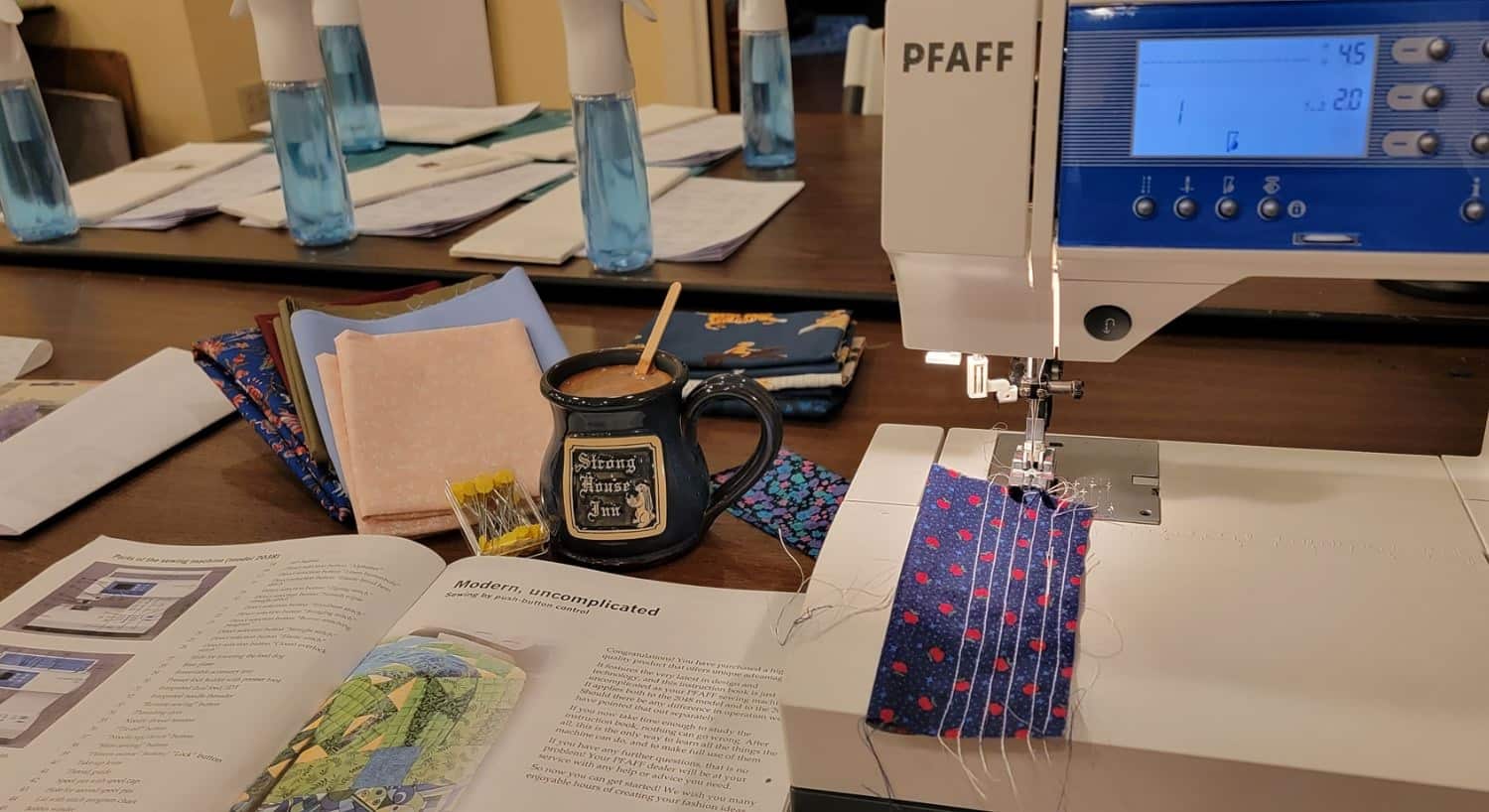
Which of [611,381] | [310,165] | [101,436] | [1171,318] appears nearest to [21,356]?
[101,436]

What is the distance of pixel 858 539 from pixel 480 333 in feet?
1.44

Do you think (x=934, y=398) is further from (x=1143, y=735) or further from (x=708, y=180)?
(x=708, y=180)

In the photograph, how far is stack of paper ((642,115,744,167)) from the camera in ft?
6.39

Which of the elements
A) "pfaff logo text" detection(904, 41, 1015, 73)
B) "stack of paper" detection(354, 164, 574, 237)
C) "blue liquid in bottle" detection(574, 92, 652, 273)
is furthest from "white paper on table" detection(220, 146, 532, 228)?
"pfaff logo text" detection(904, 41, 1015, 73)

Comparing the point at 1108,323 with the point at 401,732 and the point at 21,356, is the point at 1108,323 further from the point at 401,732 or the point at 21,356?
the point at 21,356

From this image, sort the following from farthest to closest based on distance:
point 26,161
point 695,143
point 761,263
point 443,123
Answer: point 443,123, point 695,143, point 26,161, point 761,263

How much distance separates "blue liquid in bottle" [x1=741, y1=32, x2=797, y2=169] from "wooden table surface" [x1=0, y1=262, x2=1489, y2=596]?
67 cm

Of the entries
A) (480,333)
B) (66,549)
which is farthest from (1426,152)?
(66,549)

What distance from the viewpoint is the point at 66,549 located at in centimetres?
94

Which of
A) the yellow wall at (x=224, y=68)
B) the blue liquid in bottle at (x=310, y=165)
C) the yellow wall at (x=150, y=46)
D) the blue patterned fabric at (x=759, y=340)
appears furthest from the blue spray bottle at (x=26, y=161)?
the yellow wall at (x=150, y=46)

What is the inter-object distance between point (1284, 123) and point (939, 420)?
0.45m

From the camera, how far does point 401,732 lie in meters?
0.71

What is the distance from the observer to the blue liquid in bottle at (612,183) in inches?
52.2

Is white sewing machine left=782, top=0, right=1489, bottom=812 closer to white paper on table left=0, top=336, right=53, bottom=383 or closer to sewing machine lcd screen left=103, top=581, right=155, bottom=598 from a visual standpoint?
sewing machine lcd screen left=103, top=581, right=155, bottom=598
